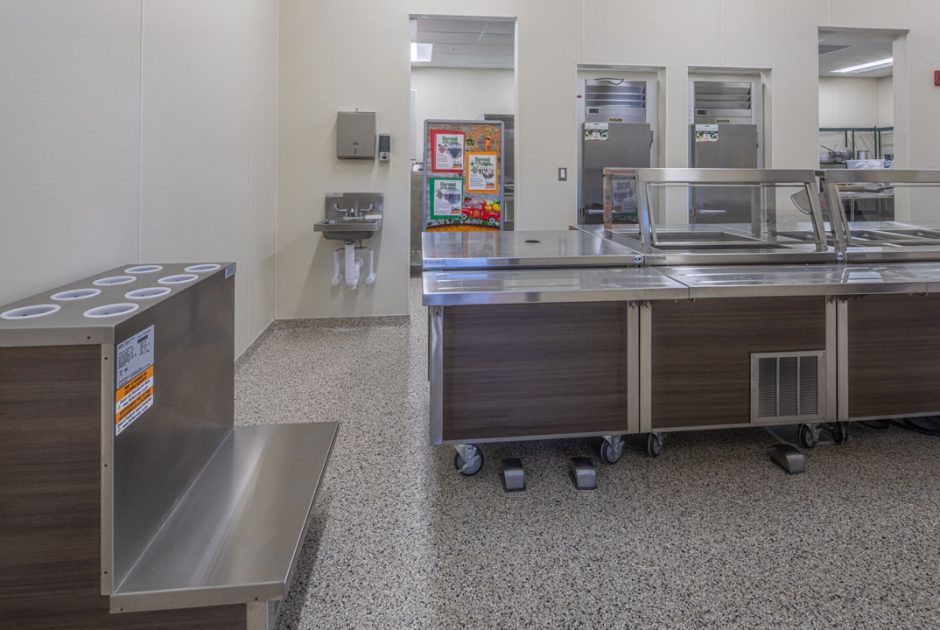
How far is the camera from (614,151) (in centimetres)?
525

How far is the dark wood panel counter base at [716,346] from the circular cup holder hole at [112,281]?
69.5 inches

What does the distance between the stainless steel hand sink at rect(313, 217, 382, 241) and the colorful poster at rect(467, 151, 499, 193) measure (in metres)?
1.31

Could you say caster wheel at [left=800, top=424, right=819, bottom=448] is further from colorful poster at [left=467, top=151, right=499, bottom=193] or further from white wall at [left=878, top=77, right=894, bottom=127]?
white wall at [left=878, top=77, right=894, bottom=127]

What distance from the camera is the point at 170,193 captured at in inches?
96.0

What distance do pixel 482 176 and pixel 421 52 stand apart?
318 centimetres

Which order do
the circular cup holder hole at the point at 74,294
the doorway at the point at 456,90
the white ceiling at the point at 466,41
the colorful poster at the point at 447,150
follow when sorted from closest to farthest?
the circular cup holder hole at the point at 74,294, the colorful poster at the point at 447,150, the white ceiling at the point at 466,41, the doorway at the point at 456,90

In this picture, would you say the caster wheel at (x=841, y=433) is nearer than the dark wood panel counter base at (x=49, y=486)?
No

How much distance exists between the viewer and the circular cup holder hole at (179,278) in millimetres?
1586

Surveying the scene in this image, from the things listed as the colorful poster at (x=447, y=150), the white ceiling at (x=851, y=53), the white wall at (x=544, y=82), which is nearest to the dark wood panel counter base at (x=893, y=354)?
the white wall at (x=544, y=82)

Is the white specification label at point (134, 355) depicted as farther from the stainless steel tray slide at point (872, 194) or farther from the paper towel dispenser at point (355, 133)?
the paper towel dispenser at point (355, 133)

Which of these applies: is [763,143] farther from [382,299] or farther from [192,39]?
[192,39]

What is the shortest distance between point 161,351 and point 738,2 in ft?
19.0

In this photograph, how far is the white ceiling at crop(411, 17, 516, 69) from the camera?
21.0 feet

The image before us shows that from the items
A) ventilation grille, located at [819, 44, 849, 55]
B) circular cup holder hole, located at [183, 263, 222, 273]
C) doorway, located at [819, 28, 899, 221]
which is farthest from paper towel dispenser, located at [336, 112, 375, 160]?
doorway, located at [819, 28, 899, 221]
